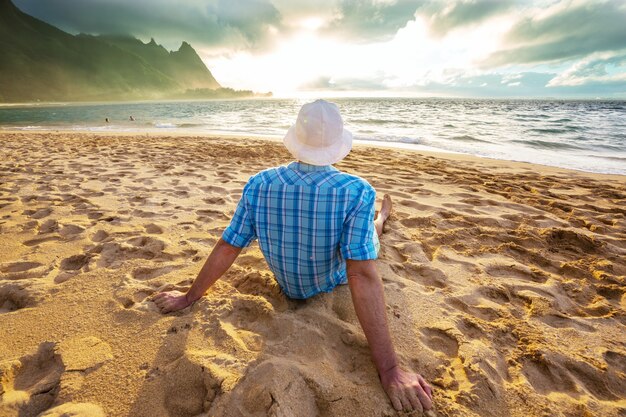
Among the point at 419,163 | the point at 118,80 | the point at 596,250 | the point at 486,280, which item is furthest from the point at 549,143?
the point at 118,80

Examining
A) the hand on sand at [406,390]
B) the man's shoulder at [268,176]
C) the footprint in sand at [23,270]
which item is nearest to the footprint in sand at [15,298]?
the footprint in sand at [23,270]

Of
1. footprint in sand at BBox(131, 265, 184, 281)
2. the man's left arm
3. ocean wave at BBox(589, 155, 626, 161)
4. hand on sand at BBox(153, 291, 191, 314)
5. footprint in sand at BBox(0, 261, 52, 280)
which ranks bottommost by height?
ocean wave at BBox(589, 155, 626, 161)

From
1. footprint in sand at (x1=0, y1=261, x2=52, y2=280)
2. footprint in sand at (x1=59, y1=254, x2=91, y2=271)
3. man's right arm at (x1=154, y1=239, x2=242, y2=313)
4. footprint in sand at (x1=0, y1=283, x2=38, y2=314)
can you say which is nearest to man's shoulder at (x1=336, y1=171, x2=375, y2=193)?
man's right arm at (x1=154, y1=239, x2=242, y2=313)

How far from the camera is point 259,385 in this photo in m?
1.37

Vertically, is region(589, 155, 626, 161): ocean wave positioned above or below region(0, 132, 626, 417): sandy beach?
below

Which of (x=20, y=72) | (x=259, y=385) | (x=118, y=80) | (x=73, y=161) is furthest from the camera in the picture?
(x=118, y=80)

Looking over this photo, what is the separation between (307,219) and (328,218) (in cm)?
11

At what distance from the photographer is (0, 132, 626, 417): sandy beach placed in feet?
4.61

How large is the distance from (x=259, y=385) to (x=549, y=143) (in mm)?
12996

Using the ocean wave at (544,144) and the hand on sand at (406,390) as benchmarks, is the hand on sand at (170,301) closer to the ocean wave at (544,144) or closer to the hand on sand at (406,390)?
the hand on sand at (406,390)

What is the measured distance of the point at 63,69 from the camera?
454ft

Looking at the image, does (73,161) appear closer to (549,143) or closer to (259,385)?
(259,385)

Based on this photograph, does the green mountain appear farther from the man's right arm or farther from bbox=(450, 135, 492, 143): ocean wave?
the man's right arm

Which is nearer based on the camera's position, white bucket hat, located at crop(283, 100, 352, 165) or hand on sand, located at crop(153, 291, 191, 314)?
white bucket hat, located at crop(283, 100, 352, 165)
